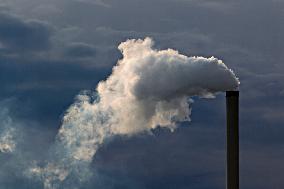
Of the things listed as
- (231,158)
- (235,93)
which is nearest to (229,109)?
(235,93)

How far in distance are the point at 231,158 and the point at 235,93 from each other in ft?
15.7

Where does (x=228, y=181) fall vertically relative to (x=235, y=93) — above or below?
below

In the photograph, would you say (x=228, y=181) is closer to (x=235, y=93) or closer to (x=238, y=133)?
(x=238, y=133)

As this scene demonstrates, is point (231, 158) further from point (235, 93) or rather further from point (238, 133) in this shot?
point (235, 93)

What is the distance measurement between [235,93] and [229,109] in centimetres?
131

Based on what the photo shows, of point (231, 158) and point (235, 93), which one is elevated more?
point (235, 93)

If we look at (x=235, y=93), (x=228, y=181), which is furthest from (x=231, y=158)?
(x=235, y=93)

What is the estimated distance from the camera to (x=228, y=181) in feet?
105

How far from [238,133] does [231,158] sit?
192 cm

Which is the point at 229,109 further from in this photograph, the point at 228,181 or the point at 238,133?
the point at 228,181

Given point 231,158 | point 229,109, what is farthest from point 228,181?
point 229,109

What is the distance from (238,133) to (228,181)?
3550 millimetres

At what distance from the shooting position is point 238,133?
106 ft

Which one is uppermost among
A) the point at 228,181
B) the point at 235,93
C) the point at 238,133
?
the point at 235,93
